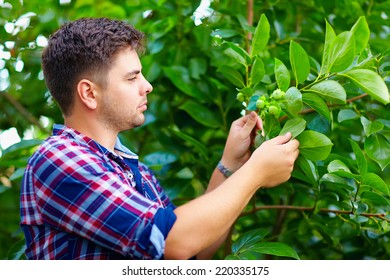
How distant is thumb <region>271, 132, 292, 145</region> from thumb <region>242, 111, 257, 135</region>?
0.13 meters

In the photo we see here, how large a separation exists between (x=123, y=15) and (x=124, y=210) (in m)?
1.08

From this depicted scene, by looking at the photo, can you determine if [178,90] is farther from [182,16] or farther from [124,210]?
[124,210]

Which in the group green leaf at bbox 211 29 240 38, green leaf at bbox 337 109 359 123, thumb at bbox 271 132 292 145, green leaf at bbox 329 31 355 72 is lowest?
green leaf at bbox 337 109 359 123

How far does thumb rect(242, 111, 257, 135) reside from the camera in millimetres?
1304

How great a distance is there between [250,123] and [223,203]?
0.91 ft

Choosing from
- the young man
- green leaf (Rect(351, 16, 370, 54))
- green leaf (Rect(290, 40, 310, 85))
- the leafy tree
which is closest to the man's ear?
the young man

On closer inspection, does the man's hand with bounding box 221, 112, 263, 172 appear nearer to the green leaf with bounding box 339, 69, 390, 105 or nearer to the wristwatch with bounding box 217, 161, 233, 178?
the wristwatch with bounding box 217, 161, 233, 178

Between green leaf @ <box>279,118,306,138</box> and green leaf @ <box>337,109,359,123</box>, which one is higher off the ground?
green leaf @ <box>279,118,306,138</box>

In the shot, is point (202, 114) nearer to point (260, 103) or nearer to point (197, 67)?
point (197, 67)

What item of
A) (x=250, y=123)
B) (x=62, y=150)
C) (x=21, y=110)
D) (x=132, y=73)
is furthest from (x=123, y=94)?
(x=21, y=110)

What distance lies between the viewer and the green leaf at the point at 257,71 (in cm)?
127

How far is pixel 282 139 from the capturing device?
119 centimetres

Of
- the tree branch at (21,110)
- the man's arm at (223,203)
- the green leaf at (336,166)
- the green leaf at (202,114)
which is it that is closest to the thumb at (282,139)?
the man's arm at (223,203)

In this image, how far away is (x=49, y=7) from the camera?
192 centimetres
